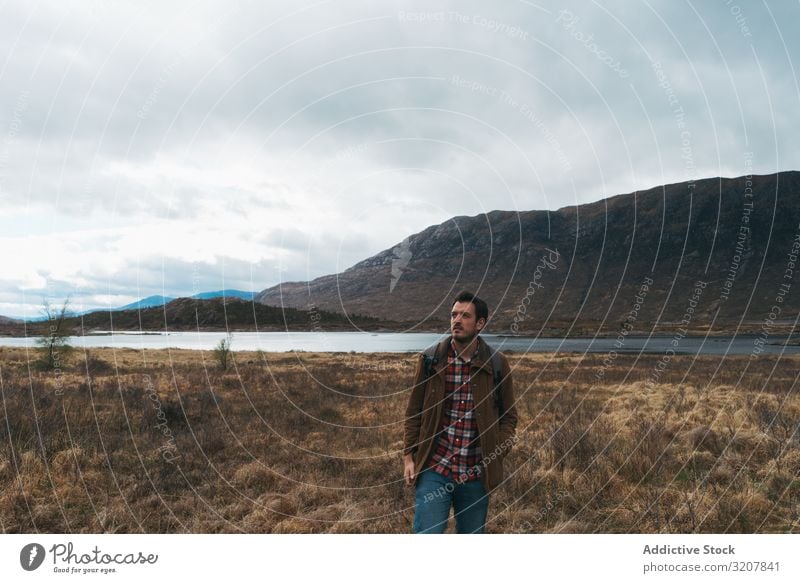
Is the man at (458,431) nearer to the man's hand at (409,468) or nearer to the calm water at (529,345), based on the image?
the man's hand at (409,468)

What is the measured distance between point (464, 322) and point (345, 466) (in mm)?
6389

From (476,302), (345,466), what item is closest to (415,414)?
(476,302)

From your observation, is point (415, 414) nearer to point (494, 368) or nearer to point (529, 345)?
point (494, 368)

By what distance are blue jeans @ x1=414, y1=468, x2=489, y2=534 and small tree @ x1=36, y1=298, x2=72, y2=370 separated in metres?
26.5

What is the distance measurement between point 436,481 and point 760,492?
5.70 meters

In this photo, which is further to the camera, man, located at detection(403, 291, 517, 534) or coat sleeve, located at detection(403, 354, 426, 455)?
coat sleeve, located at detection(403, 354, 426, 455)

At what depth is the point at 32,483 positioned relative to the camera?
7438mm

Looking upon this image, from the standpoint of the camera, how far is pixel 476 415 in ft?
13.3

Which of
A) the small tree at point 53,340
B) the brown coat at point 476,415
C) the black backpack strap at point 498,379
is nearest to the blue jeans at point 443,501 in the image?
the brown coat at point 476,415

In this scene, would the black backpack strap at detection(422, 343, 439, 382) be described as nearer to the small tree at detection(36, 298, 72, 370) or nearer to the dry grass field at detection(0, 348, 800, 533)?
the dry grass field at detection(0, 348, 800, 533)

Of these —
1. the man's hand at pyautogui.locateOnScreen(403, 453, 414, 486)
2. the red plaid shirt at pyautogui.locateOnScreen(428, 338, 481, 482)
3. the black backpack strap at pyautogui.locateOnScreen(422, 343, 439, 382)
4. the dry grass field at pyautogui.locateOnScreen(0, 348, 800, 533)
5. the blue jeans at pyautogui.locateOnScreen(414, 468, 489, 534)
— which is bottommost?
the dry grass field at pyautogui.locateOnScreen(0, 348, 800, 533)

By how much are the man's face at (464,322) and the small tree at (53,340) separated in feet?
87.8

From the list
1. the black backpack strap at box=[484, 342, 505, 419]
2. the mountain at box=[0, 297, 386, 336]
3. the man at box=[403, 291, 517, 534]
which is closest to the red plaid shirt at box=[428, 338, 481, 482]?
the man at box=[403, 291, 517, 534]

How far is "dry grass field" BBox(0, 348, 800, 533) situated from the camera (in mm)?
6555
